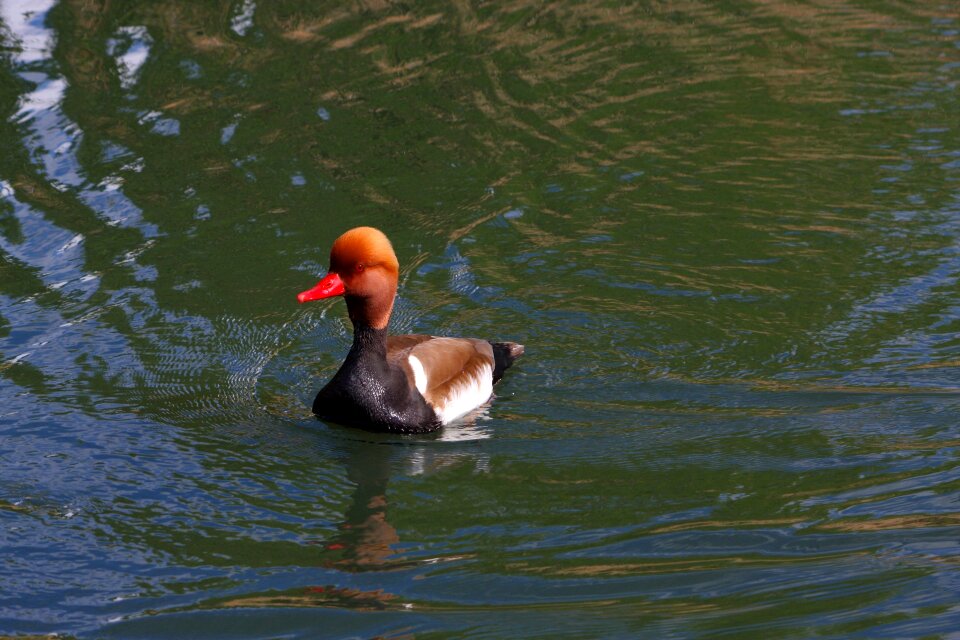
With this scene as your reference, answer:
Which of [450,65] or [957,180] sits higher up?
[450,65]

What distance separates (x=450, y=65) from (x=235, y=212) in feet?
13.5

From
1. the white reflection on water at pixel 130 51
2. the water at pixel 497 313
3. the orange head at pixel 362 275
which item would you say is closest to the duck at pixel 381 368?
the orange head at pixel 362 275

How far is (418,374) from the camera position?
8.51m

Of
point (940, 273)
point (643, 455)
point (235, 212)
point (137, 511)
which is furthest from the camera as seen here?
point (235, 212)

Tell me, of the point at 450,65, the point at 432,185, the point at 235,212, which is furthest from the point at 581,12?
the point at 235,212

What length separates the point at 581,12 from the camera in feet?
52.2

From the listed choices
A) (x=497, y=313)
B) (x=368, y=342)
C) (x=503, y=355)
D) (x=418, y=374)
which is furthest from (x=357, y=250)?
(x=497, y=313)

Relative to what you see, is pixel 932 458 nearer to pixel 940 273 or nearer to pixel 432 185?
pixel 940 273

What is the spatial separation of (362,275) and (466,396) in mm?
1121

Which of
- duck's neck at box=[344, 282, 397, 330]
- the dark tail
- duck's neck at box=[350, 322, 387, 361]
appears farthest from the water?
duck's neck at box=[344, 282, 397, 330]

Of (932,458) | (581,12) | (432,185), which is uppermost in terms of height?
(581,12)

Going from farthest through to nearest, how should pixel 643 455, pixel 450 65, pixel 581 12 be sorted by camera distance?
pixel 581 12 → pixel 450 65 → pixel 643 455

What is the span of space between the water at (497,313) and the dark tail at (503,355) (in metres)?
0.17

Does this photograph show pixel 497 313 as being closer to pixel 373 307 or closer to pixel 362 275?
pixel 373 307
